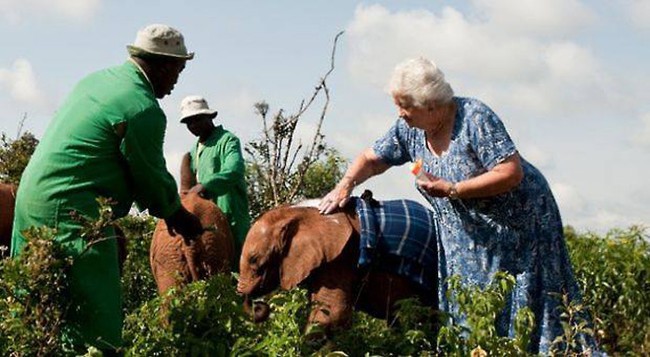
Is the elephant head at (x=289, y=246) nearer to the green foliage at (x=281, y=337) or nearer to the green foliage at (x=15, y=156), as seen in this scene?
the green foliage at (x=281, y=337)

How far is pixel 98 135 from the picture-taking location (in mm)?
5508

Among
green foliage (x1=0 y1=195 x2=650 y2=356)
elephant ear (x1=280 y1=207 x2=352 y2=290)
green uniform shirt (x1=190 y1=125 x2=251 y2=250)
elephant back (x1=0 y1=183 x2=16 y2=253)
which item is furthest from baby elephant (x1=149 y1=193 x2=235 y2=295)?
green foliage (x1=0 y1=195 x2=650 y2=356)

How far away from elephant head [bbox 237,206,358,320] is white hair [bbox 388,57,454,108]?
2.83 feet

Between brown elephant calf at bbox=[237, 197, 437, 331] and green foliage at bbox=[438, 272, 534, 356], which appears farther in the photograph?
brown elephant calf at bbox=[237, 197, 437, 331]

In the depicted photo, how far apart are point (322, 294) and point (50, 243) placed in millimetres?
1969

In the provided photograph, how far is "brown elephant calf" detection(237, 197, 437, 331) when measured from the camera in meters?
6.83

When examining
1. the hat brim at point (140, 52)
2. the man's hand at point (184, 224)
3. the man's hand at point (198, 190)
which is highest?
the hat brim at point (140, 52)

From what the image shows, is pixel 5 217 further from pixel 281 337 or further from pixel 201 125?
pixel 281 337

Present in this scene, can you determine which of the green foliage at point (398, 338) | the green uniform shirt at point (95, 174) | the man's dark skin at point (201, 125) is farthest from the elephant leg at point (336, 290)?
the man's dark skin at point (201, 125)

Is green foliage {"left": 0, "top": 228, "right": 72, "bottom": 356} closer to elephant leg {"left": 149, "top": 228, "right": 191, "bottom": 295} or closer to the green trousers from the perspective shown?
the green trousers

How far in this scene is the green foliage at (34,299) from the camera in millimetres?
5055

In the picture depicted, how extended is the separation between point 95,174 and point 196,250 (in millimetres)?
3216

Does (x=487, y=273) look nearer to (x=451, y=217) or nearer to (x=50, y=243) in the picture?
(x=451, y=217)

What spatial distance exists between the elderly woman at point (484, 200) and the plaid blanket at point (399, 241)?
0.27m
